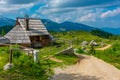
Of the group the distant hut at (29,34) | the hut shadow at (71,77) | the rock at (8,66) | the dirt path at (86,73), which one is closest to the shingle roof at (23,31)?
the distant hut at (29,34)

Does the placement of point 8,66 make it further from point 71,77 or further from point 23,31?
point 23,31

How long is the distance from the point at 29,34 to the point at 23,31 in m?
1.17

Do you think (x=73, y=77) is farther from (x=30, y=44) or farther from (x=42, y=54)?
(x=30, y=44)

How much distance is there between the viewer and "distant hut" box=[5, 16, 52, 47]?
52.2 metres

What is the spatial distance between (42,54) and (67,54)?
14.5 feet

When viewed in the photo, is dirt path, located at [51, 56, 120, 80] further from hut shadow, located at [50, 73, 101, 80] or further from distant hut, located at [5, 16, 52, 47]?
distant hut, located at [5, 16, 52, 47]

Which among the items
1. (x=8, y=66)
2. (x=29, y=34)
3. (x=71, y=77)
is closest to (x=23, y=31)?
(x=29, y=34)

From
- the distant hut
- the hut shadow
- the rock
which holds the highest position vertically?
the distant hut

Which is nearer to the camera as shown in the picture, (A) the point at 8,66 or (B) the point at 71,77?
(B) the point at 71,77

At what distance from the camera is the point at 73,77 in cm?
2764

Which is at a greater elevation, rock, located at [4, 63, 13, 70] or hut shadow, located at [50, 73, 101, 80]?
rock, located at [4, 63, 13, 70]

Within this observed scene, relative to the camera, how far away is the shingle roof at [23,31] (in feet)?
171

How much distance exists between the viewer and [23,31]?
176 feet

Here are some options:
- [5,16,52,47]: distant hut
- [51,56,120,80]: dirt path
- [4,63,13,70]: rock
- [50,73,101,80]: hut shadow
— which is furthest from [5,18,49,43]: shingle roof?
[50,73,101,80]: hut shadow
